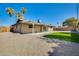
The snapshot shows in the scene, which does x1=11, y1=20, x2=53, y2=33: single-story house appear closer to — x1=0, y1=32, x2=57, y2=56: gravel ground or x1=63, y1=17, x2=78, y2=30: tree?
x1=0, y1=32, x2=57, y2=56: gravel ground

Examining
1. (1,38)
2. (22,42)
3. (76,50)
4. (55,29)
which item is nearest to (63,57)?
(76,50)

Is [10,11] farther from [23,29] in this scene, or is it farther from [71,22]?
[71,22]

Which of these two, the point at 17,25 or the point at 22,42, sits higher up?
the point at 17,25

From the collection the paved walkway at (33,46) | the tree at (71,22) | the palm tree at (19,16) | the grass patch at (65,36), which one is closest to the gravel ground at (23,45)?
the paved walkway at (33,46)

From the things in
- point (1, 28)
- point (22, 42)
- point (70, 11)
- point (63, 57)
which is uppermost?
point (70, 11)

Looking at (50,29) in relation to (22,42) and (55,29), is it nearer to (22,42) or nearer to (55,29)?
(55,29)

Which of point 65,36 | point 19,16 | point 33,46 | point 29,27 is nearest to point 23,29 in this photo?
point 29,27

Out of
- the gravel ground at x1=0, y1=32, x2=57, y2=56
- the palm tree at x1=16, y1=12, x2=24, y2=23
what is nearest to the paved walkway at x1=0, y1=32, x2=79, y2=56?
the gravel ground at x1=0, y1=32, x2=57, y2=56

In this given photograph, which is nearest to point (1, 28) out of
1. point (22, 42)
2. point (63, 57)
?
point (22, 42)
